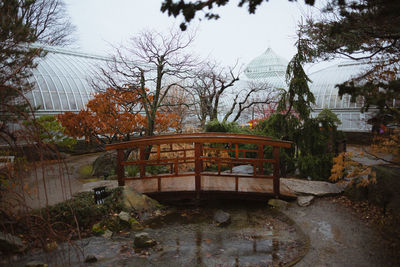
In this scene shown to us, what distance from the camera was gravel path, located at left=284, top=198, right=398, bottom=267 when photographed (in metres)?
3.97

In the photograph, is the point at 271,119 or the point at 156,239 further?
the point at 271,119

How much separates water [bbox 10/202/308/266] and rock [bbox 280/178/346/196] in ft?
4.10

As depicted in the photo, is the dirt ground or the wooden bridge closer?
the dirt ground

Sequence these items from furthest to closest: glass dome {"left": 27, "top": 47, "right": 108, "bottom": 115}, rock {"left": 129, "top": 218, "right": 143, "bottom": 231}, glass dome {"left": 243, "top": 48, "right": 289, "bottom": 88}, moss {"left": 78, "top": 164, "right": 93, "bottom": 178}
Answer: glass dome {"left": 243, "top": 48, "right": 289, "bottom": 88}
glass dome {"left": 27, "top": 47, "right": 108, "bottom": 115}
moss {"left": 78, "top": 164, "right": 93, "bottom": 178}
rock {"left": 129, "top": 218, "right": 143, "bottom": 231}

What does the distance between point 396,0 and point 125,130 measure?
9.56 metres

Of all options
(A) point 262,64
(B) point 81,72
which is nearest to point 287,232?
(B) point 81,72

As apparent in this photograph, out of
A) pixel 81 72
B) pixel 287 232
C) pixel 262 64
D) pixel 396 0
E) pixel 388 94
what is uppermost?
pixel 262 64

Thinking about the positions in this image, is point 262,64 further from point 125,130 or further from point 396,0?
point 396,0

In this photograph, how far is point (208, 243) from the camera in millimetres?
4723

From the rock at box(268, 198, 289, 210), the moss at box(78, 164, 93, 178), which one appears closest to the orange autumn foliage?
the moss at box(78, 164, 93, 178)

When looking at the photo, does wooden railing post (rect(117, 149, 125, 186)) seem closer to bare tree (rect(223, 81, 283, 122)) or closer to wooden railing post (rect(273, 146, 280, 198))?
wooden railing post (rect(273, 146, 280, 198))

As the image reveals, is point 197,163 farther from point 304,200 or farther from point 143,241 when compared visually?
point 304,200

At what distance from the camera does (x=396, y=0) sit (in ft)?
9.62

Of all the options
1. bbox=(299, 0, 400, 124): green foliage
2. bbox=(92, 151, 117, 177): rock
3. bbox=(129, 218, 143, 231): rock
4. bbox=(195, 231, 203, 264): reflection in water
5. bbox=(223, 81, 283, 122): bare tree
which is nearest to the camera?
bbox=(299, 0, 400, 124): green foliage
